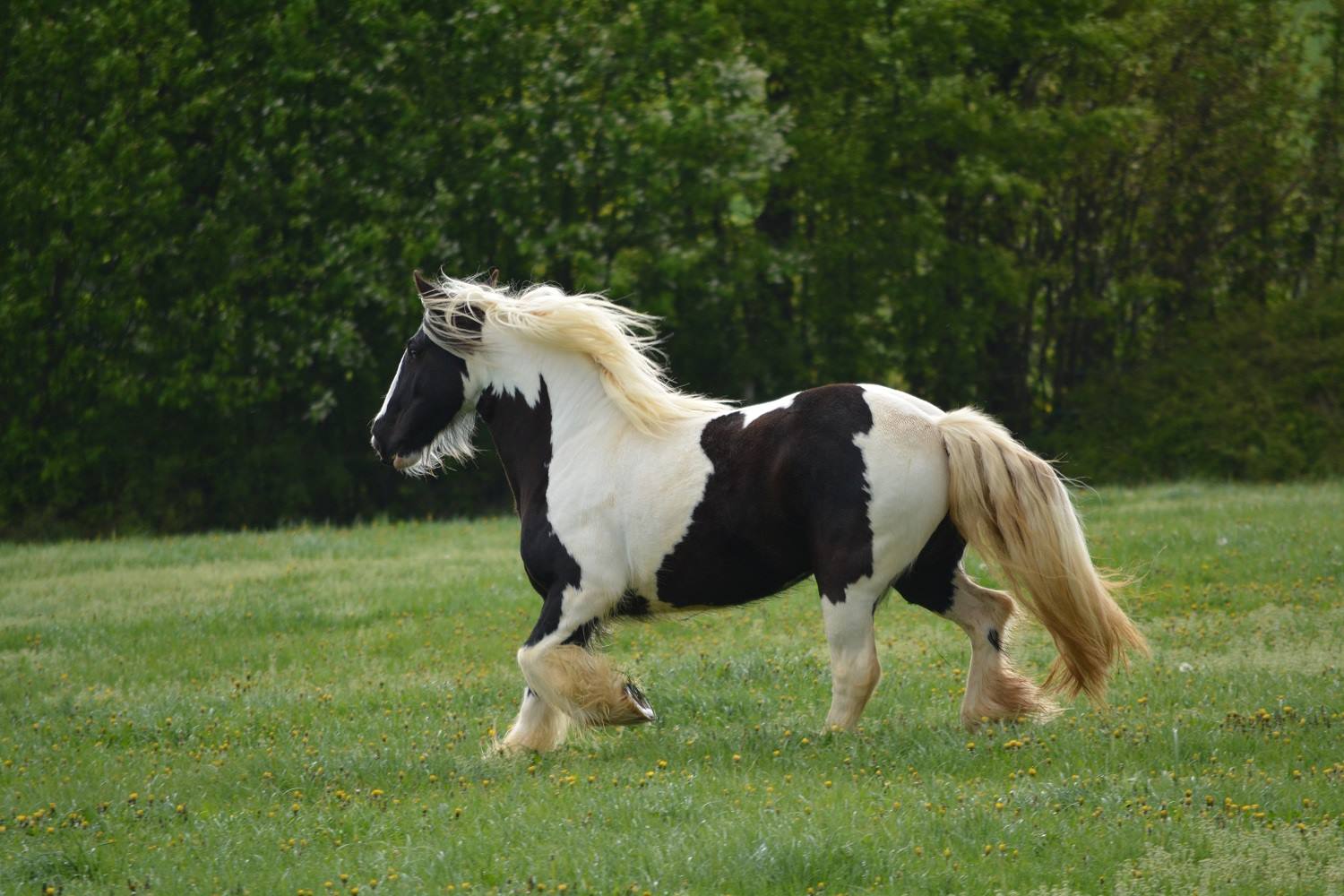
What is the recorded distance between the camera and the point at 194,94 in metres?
23.1

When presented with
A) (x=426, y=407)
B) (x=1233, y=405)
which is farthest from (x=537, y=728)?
(x=1233, y=405)

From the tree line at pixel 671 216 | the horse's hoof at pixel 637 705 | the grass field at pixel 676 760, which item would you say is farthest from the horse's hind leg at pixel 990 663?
the tree line at pixel 671 216

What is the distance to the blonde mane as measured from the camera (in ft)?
26.0

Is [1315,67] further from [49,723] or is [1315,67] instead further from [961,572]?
[49,723]

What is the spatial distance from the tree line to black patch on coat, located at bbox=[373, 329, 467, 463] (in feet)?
47.2

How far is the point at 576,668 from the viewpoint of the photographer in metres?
7.45

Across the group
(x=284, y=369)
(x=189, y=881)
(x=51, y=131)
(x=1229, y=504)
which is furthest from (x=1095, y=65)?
(x=189, y=881)

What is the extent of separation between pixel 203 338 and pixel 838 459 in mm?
18106

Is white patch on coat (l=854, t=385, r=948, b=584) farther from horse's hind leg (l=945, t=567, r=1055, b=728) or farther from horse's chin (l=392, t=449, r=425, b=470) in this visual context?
horse's chin (l=392, t=449, r=425, b=470)

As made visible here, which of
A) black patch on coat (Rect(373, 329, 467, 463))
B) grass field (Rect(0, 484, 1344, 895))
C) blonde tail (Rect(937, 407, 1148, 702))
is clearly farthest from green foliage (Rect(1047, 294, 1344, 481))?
black patch on coat (Rect(373, 329, 467, 463))

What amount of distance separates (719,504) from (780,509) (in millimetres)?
316

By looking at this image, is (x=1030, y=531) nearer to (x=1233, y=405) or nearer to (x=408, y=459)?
(x=408, y=459)

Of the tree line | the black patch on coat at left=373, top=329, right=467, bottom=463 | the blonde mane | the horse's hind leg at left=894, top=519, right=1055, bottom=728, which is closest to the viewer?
the horse's hind leg at left=894, top=519, right=1055, bottom=728

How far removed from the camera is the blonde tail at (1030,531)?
7.06 meters
